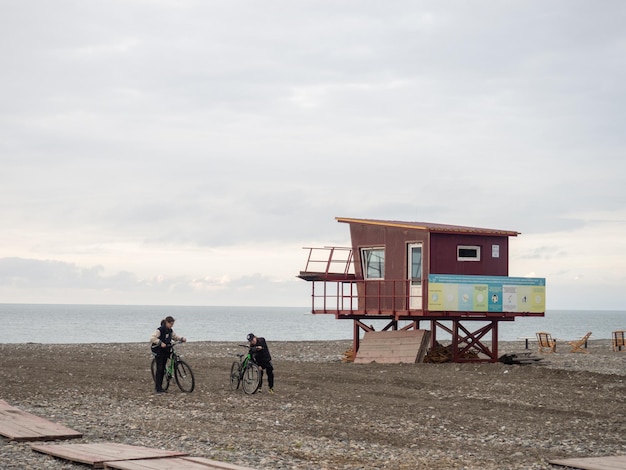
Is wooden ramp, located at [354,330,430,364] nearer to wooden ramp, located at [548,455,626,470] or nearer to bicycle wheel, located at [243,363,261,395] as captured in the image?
bicycle wheel, located at [243,363,261,395]

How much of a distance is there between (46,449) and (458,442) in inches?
267

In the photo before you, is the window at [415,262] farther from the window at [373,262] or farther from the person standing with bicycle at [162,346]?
the person standing with bicycle at [162,346]

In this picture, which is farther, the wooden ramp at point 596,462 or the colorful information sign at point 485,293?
the colorful information sign at point 485,293

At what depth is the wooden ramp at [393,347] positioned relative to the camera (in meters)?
33.5

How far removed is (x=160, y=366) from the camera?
74.1 ft

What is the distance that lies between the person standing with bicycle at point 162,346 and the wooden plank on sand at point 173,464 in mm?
9976

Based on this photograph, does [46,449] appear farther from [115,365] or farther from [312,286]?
[312,286]

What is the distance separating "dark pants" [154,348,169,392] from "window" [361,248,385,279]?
14353 mm

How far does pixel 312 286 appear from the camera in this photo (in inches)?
1448

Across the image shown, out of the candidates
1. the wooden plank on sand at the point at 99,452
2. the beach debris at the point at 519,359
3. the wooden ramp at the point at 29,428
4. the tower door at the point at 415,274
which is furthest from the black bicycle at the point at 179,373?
the beach debris at the point at 519,359

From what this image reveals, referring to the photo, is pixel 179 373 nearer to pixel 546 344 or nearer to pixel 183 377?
pixel 183 377

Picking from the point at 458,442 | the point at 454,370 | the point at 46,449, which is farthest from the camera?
the point at 454,370

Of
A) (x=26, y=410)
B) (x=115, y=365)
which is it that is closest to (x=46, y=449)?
(x=26, y=410)

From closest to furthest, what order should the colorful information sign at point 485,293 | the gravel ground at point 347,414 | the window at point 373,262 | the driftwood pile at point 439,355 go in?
the gravel ground at point 347,414
the colorful information sign at point 485,293
the driftwood pile at point 439,355
the window at point 373,262
